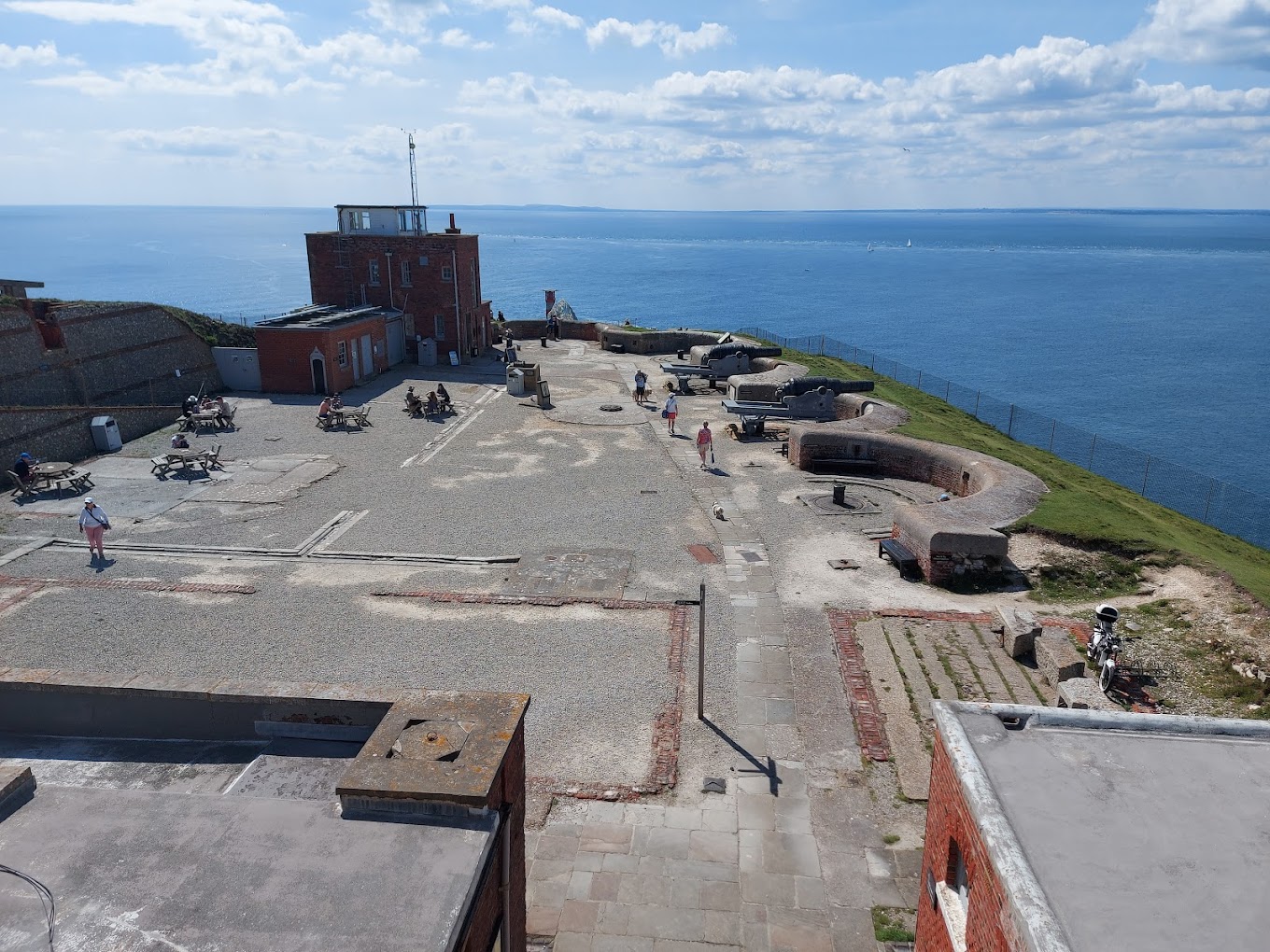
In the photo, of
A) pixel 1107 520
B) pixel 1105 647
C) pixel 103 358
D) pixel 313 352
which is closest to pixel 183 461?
pixel 313 352

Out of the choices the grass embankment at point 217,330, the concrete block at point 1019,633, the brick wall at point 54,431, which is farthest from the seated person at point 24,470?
the concrete block at point 1019,633

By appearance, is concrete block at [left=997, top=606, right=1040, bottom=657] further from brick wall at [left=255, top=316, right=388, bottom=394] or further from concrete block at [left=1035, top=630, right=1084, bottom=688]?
brick wall at [left=255, top=316, right=388, bottom=394]

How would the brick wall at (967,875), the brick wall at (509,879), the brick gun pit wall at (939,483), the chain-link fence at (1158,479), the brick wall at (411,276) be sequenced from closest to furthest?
the brick wall at (967,875) < the brick wall at (509,879) < the brick gun pit wall at (939,483) < the chain-link fence at (1158,479) < the brick wall at (411,276)

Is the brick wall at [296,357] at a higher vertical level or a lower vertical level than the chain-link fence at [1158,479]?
higher

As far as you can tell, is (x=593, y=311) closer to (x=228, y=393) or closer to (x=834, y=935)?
(x=228, y=393)

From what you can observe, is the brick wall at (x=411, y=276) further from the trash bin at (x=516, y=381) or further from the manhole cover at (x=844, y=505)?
the manhole cover at (x=844, y=505)

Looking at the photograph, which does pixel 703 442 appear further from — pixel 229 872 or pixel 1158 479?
pixel 1158 479
